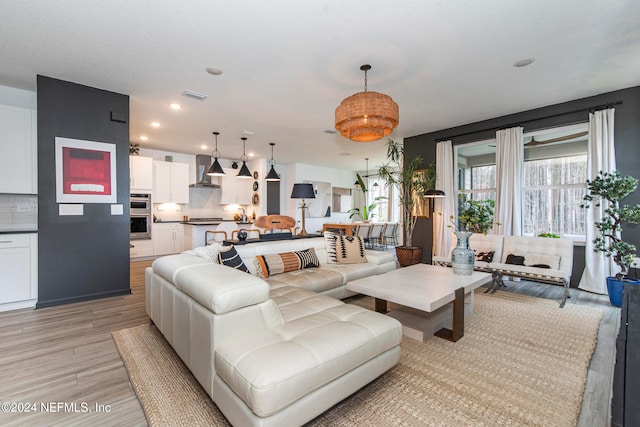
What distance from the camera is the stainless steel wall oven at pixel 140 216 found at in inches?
255

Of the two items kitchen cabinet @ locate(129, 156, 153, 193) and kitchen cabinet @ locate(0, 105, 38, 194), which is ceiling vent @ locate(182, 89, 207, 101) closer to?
kitchen cabinet @ locate(0, 105, 38, 194)

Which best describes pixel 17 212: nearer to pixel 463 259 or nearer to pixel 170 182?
pixel 170 182

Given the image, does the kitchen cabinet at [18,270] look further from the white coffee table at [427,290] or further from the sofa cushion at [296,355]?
the white coffee table at [427,290]

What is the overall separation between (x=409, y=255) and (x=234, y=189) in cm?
550

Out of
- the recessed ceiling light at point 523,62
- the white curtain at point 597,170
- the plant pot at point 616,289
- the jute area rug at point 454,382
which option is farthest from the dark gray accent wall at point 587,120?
the jute area rug at point 454,382

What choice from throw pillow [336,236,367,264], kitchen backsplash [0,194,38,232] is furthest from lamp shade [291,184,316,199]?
kitchen backsplash [0,194,38,232]

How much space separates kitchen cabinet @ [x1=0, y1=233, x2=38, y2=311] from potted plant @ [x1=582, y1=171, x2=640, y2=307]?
23.1 ft

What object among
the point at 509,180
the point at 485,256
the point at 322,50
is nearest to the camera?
the point at 322,50

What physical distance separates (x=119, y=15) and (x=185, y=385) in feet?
9.57

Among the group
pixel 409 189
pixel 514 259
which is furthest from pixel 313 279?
pixel 409 189

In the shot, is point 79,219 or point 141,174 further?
point 141,174

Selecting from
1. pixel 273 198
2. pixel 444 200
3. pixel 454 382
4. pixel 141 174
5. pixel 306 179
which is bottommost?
pixel 454 382

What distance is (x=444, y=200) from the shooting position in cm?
569

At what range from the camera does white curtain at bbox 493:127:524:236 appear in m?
4.69
